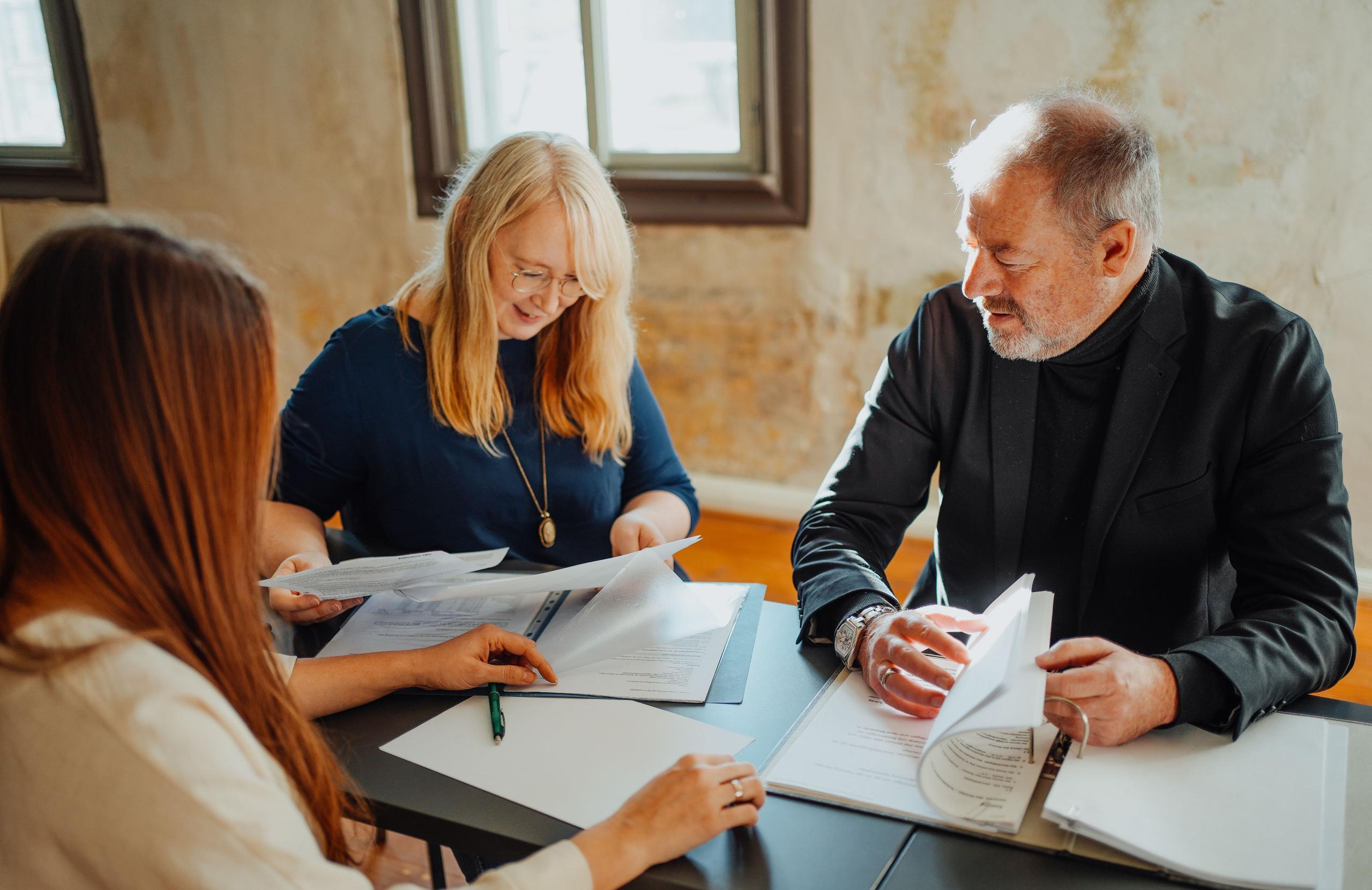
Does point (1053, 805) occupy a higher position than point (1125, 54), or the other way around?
point (1125, 54)

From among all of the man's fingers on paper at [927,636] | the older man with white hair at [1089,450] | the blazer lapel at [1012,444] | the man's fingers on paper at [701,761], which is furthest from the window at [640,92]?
the man's fingers on paper at [701,761]

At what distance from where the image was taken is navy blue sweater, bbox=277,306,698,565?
1.84m

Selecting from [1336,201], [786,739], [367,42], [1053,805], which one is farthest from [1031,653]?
[367,42]

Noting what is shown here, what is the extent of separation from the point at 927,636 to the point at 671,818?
1.36 ft

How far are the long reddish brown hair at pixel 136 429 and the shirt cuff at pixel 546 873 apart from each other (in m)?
0.26

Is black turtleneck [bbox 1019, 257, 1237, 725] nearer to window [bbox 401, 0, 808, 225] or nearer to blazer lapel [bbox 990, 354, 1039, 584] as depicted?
blazer lapel [bbox 990, 354, 1039, 584]

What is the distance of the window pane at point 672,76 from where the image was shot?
3.63 m

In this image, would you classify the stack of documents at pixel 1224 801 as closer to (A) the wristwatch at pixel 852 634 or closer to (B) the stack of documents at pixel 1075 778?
(B) the stack of documents at pixel 1075 778

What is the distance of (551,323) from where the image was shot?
195 cm

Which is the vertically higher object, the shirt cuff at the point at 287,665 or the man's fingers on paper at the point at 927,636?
the man's fingers on paper at the point at 927,636

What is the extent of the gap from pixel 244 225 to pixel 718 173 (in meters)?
2.29

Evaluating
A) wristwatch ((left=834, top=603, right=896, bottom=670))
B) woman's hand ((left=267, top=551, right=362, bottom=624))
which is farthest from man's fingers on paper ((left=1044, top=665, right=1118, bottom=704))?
woman's hand ((left=267, top=551, right=362, bottom=624))

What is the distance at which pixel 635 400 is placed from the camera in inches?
80.0

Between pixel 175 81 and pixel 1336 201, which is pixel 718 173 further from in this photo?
pixel 175 81
